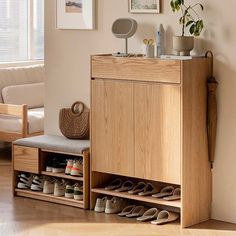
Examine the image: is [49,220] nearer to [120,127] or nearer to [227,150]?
[120,127]

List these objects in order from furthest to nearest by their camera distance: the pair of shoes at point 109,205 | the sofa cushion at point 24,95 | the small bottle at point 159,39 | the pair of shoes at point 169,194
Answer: the sofa cushion at point 24,95, the pair of shoes at point 109,205, the small bottle at point 159,39, the pair of shoes at point 169,194

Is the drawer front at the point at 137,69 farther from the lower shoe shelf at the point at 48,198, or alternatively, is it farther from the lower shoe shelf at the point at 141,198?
the lower shoe shelf at the point at 48,198

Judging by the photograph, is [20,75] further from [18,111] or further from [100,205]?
[100,205]

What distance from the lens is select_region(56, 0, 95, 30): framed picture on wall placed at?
5.67 m

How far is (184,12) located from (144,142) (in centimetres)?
93

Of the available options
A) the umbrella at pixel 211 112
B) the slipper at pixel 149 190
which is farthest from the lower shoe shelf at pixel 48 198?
the umbrella at pixel 211 112

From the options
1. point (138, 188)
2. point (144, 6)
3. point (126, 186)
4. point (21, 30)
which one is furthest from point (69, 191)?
point (21, 30)

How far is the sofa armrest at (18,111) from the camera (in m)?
7.09

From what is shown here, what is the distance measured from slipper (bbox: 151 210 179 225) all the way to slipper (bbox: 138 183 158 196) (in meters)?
0.17

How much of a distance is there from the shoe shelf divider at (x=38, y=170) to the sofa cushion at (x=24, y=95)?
181 centimetres

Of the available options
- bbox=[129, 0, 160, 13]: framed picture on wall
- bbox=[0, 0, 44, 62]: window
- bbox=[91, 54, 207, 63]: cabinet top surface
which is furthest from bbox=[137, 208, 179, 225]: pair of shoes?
bbox=[0, 0, 44, 62]: window

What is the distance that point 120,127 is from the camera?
521 centimetres

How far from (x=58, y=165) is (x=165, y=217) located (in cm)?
100

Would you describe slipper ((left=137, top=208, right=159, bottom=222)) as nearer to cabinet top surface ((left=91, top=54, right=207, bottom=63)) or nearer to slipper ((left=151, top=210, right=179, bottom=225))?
slipper ((left=151, top=210, right=179, bottom=225))
